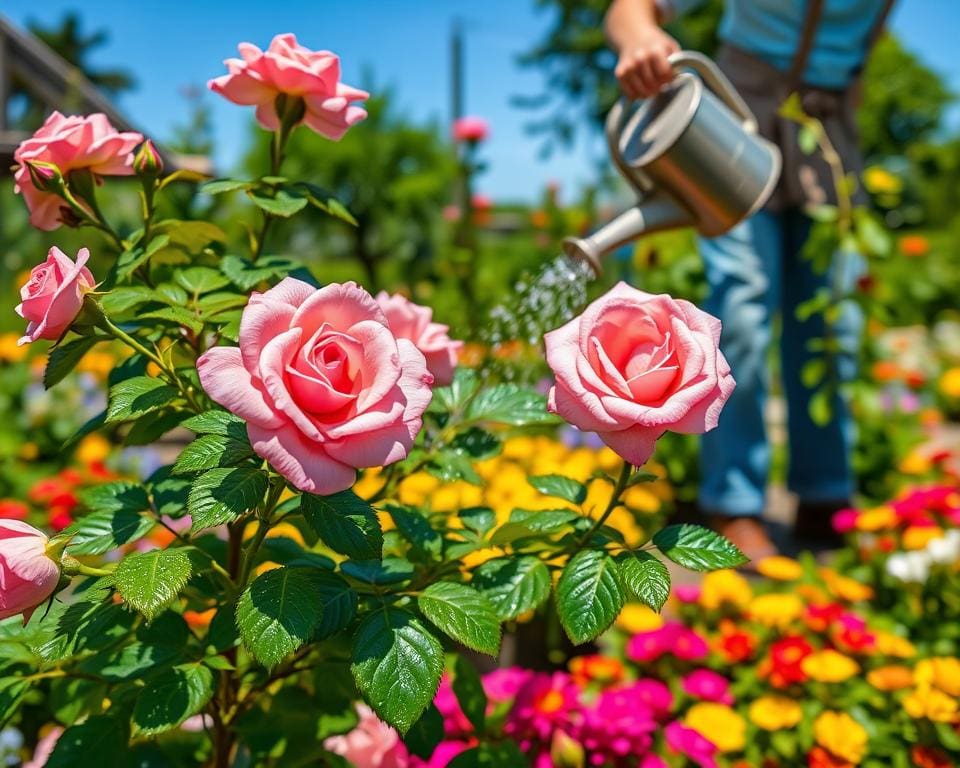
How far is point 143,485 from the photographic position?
2.74 feet

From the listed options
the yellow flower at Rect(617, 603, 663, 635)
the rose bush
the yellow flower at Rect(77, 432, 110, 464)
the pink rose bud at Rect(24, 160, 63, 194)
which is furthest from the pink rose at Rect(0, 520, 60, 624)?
the yellow flower at Rect(77, 432, 110, 464)

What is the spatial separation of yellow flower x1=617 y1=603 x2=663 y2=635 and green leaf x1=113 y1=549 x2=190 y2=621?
40.9 inches

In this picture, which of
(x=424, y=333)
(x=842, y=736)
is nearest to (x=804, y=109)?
(x=842, y=736)

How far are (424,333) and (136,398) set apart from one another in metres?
0.30

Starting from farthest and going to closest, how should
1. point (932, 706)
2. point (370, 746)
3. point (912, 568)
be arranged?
point (912, 568)
point (932, 706)
point (370, 746)

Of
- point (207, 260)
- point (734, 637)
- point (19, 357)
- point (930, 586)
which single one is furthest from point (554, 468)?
point (19, 357)

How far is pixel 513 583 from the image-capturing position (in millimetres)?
728

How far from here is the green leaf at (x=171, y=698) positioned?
625 mm

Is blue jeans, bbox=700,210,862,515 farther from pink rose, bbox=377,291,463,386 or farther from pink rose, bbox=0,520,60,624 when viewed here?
pink rose, bbox=0,520,60,624

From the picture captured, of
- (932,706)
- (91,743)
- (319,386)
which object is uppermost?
(319,386)

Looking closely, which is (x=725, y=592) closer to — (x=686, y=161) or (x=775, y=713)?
(x=775, y=713)

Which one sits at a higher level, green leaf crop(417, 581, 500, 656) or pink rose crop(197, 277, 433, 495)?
pink rose crop(197, 277, 433, 495)

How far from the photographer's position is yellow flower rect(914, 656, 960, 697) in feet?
3.84

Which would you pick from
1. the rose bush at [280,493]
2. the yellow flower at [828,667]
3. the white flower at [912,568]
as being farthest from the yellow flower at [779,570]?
the rose bush at [280,493]
